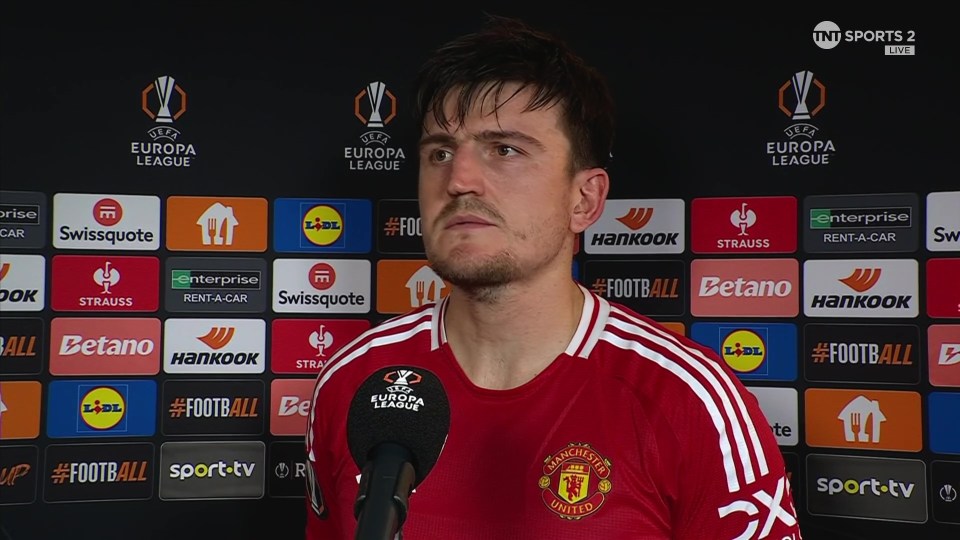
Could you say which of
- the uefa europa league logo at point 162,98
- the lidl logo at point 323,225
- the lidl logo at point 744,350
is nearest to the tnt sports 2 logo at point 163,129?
the uefa europa league logo at point 162,98

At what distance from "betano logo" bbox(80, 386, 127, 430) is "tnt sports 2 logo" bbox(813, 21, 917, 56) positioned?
1529 millimetres

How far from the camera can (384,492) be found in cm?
56

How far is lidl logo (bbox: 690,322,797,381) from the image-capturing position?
158 centimetres

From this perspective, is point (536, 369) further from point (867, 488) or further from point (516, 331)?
point (867, 488)

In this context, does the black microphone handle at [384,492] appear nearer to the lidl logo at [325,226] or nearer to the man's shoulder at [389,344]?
the man's shoulder at [389,344]

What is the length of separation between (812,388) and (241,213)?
1.17 m

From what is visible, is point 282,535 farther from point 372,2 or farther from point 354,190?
point 372,2

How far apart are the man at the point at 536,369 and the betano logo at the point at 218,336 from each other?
43cm


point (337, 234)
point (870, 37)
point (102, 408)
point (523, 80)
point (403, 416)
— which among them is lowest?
point (102, 408)

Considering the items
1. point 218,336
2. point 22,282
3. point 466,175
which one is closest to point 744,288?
point 466,175

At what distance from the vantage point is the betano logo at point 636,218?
164 centimetres

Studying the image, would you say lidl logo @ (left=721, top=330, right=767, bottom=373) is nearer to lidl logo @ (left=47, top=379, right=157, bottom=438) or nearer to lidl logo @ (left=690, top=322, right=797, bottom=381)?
lidl logo @ (left=690, top=322, right=797, bottom=381)

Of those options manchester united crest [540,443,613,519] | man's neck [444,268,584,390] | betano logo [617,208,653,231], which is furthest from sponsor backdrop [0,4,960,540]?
manchester united crest [540,443,613,519]

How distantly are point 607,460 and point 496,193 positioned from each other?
1.29 feet
